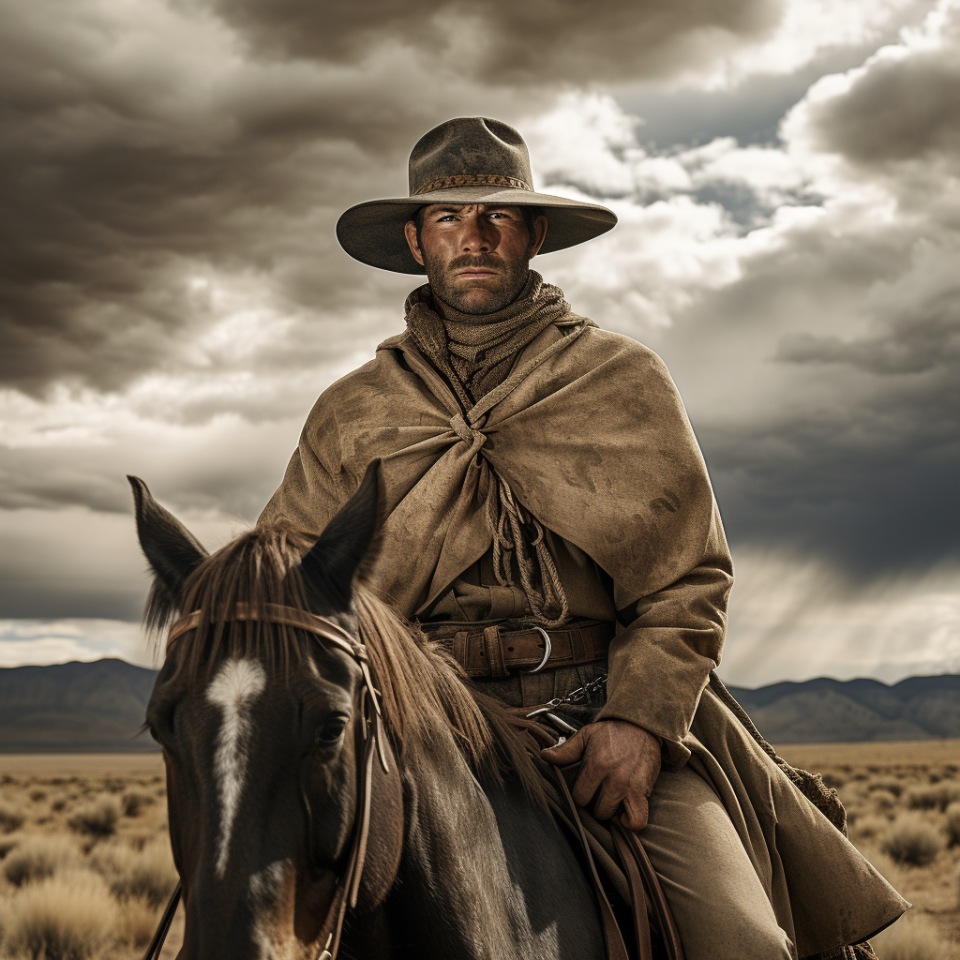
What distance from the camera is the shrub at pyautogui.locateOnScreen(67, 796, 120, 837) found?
2106cm

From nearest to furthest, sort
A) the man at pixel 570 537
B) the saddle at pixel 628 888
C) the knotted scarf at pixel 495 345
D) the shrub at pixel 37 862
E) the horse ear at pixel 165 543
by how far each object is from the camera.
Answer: the horse ear at pixel 165 543, the saddle at pixel 628 888, the man at pixel 570 537, the knotted scarf at pixel 495 345, the shrub at pixel 37 862

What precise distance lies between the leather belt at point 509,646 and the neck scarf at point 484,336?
1.05 meters

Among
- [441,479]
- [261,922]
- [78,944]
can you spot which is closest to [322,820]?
[261,922]

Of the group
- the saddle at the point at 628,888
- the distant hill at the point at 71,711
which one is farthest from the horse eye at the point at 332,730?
the distant hill at the point at 71,711

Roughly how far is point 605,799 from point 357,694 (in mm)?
1189

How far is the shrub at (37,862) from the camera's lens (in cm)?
1493

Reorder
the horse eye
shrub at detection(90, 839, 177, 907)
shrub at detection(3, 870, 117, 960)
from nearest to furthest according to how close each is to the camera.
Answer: the horse eye → shrub at detection(3, 870, 117, 960) → shrub at detection(90, 839, 177, 907)

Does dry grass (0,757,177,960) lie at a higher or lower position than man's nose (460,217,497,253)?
lower

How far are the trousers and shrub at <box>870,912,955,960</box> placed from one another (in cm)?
935

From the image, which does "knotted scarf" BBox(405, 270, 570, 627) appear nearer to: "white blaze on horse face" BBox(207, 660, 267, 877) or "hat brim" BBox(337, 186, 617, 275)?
"hat brim" BBox(337, 186, 617, 275)

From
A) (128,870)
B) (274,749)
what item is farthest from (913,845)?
(274,749)

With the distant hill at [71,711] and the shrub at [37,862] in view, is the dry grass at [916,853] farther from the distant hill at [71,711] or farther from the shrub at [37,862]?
the distant hill at [71,711]

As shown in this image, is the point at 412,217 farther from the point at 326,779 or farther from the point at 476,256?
the point at 326,779

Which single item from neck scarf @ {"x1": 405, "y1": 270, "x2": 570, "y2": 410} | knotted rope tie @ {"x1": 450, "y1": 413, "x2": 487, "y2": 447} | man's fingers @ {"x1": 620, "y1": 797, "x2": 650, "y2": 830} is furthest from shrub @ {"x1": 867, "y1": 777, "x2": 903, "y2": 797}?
man's fingers @ {"x1": 620, "y1": 797, "x2": 650, "y2": 830}
